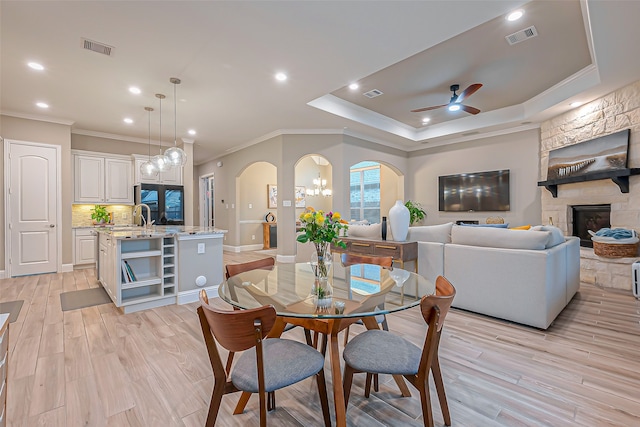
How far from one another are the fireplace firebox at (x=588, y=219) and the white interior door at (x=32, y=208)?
30.3ft

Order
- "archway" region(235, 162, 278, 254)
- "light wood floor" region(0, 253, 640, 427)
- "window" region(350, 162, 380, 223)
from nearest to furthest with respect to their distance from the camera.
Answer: "light wood floor" region(0, 253, 640, 427) < "archway" region(235, 162, 278, 254) < "window" region(350, 162, 380, 223)

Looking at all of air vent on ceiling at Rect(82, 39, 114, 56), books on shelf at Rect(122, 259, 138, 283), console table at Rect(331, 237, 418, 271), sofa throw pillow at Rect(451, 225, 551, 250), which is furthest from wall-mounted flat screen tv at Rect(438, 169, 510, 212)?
air vent on ceiling at Rect(82, 39, 114, 56)

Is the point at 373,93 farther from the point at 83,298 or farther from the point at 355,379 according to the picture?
the point at 83,298

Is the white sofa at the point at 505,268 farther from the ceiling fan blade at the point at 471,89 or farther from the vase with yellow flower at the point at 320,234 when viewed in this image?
the ceiling fan blade at the point at 471,89

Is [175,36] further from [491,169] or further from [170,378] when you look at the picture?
[491,169]

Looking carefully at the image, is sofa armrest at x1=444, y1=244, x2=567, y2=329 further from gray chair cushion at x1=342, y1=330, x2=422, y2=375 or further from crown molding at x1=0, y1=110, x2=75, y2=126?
crown molding at x1=0, y1=110, x2=75, y2=126

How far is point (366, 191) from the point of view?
10.0 metres

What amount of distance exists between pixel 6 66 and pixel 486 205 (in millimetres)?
8444

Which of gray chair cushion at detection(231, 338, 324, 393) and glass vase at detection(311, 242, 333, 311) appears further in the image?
glass vase at detection(311, 242, 333, 311)

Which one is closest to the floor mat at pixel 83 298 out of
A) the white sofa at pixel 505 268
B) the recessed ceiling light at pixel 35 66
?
the recessed ceiling light at pixel 35 66

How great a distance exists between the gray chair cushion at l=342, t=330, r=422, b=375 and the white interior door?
6204mm

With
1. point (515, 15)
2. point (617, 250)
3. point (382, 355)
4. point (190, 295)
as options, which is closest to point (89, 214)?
point (190, 295)

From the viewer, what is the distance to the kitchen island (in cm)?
327

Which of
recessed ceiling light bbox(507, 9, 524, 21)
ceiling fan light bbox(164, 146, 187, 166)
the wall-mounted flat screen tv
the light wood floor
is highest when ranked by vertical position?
recessed ceiling light bbox(507, 9, 524, 21)
